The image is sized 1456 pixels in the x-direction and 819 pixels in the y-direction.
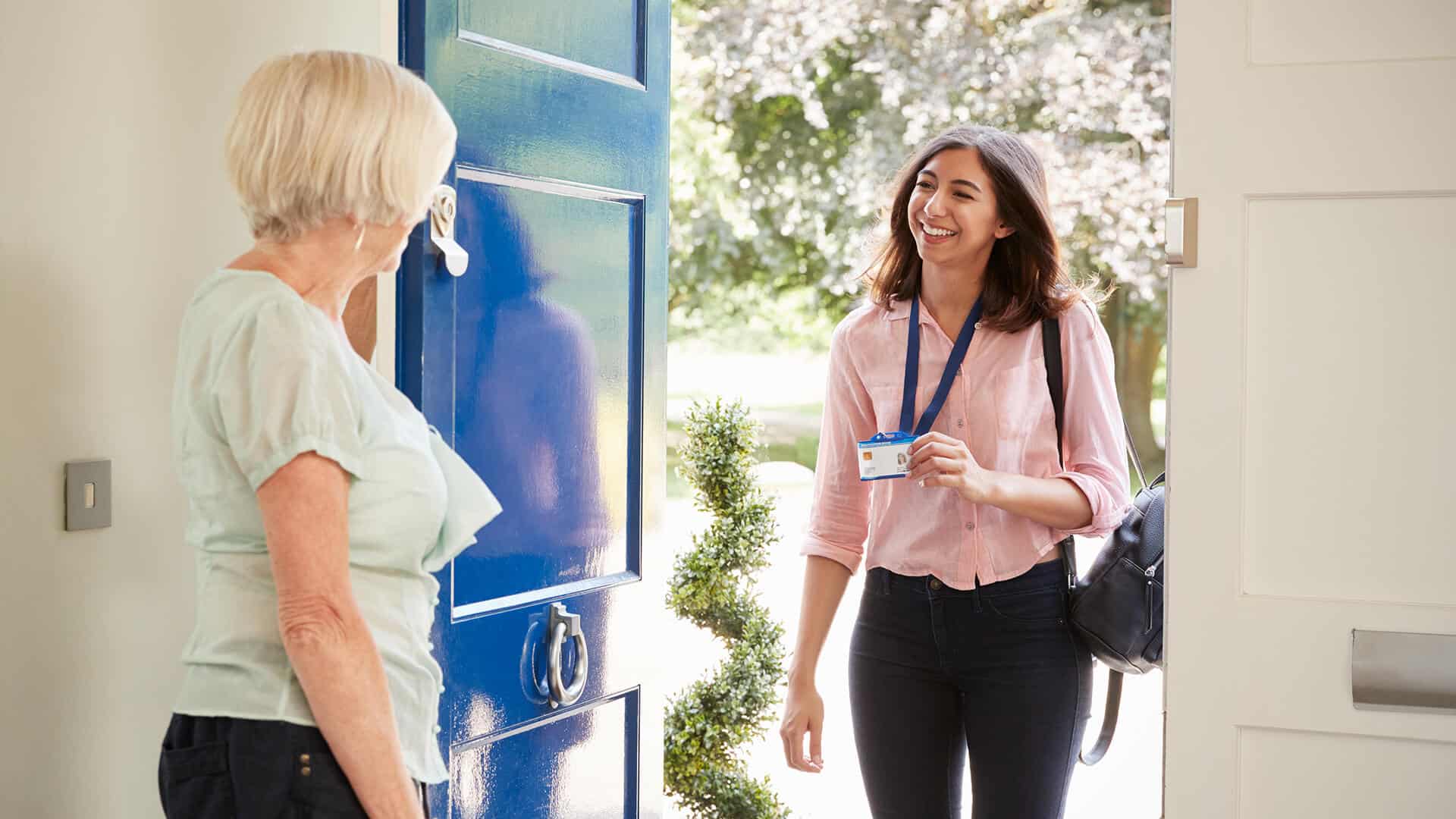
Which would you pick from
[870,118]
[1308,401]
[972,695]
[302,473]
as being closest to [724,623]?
[972,695]

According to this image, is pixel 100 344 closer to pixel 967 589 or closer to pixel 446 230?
pixel 446 230

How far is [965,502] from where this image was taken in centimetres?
185

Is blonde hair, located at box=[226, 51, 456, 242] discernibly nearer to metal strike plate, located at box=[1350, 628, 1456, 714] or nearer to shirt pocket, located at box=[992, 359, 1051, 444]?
shirt pocket, located at box=[992, 359, 1051, 444]

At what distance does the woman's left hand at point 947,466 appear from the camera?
1744 mm

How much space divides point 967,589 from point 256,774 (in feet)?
3.33

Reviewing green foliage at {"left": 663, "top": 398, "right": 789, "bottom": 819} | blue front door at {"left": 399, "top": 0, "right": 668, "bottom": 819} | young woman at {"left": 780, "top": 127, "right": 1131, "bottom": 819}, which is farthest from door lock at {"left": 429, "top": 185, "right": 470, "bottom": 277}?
green foliage at {"left": 663, "top": 398, "right": 789, "bottom": 819}

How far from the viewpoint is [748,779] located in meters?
3.60

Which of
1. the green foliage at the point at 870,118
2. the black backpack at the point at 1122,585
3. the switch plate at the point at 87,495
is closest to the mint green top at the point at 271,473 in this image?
the switch plate at the point at 87,495

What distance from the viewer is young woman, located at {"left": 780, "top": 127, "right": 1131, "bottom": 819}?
5.89 ft

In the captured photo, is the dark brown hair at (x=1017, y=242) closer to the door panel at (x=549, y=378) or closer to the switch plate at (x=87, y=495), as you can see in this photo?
the door panel at (x=549, y=378)

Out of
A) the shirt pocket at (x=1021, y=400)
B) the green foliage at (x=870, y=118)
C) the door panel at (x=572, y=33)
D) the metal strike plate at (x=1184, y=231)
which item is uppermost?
the green foliage at (x=870, y=118)

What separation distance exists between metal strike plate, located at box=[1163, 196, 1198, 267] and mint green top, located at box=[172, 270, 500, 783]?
0.92 meters

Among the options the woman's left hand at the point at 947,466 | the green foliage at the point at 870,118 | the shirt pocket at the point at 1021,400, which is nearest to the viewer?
the woman's left hand at the point at 947,466

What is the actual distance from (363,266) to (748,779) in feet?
8.66
